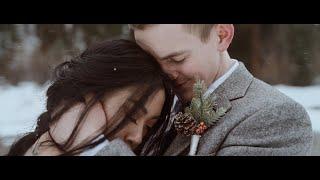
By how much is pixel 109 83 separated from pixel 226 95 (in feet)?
1.74

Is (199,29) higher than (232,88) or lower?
higher

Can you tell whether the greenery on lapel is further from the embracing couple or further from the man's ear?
the man's ear

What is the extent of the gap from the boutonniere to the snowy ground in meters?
0.34

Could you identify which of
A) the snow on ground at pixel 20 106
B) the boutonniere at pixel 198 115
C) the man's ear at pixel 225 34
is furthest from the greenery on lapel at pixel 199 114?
the snow on ground at pixel 20 106

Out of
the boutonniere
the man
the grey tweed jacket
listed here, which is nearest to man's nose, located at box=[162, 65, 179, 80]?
the man

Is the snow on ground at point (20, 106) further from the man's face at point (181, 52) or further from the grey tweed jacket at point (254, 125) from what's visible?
the grey tweed jacket at point (254, 125)

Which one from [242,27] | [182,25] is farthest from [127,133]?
[242,27]

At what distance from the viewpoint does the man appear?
2303 millimetres

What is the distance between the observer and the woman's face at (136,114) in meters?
2.34

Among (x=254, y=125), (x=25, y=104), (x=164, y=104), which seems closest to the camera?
(x=254, y=125)

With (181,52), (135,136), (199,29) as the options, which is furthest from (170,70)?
(135,136)

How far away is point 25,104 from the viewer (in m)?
2.54

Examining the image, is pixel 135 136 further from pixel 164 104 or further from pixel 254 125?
pixel 254 125
